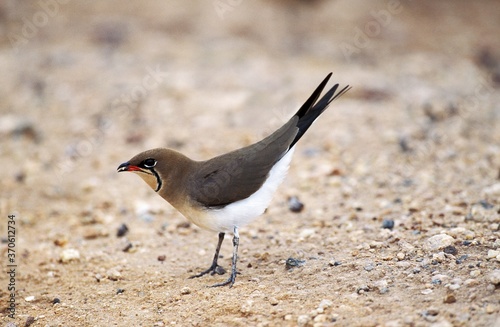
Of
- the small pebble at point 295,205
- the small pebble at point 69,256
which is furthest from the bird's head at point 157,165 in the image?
the small pebble at point 295,205

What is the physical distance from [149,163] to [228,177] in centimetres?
71

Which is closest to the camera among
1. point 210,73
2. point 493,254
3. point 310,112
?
point 493,254

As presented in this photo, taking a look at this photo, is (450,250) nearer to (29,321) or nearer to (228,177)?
(228,177)

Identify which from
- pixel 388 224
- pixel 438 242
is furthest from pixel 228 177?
pixel 438 242

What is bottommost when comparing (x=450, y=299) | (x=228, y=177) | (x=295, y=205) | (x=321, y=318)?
(x=450, y=299)

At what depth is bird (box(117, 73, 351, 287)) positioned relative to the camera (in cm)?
505

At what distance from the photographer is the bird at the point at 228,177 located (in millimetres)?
5047

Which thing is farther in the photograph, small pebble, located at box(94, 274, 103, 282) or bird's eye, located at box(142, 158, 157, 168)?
small pebble, located at box(94, 274, 103, 282)

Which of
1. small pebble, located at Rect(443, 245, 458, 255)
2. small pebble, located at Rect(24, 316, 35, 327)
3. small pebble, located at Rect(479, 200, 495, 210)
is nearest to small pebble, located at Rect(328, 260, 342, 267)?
small pebble, located at Rect(443, 245, 458, 255)

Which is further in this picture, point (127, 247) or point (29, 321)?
point (127, 247)

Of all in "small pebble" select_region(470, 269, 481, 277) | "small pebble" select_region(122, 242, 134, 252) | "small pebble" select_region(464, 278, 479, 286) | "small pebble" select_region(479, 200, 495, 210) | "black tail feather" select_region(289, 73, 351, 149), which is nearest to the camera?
"small pebble" select_region(464, 278, 479, 286)

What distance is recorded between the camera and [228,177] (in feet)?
16.8

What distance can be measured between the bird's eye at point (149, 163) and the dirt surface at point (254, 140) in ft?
3.36

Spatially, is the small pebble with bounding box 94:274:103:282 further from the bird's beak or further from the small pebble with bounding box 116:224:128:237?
the bird's beak
